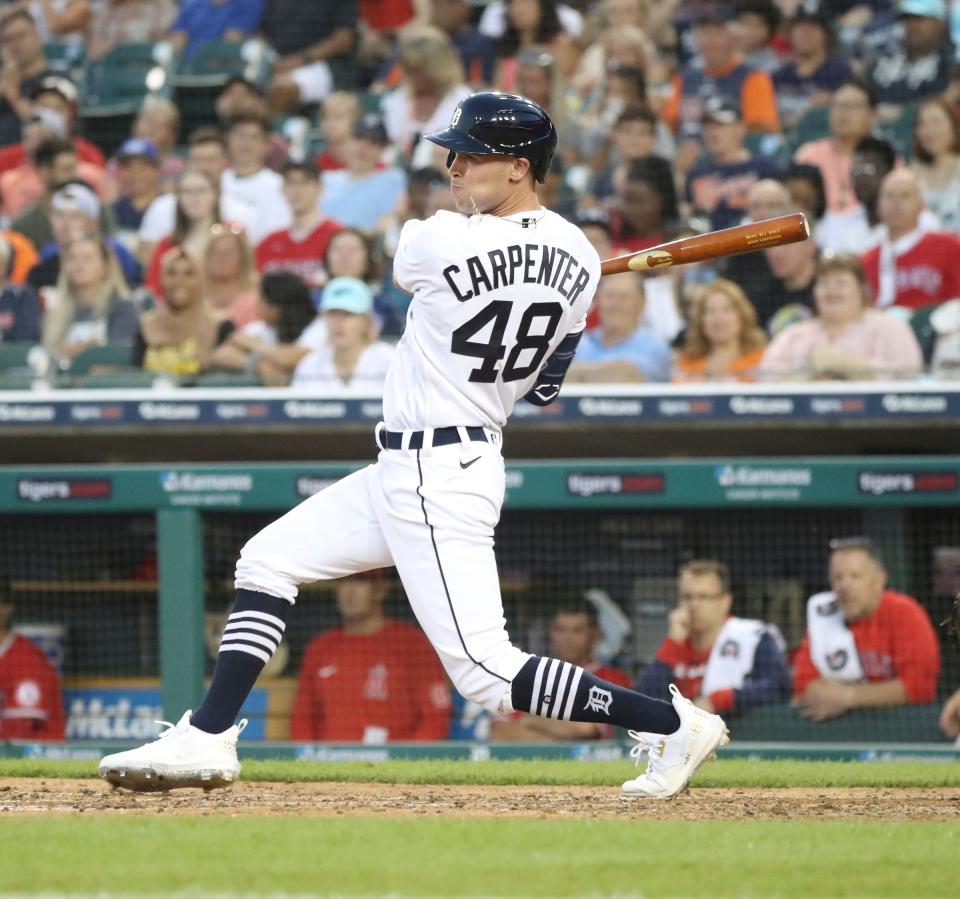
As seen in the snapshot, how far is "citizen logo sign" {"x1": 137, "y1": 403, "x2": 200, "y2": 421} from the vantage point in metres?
7.41

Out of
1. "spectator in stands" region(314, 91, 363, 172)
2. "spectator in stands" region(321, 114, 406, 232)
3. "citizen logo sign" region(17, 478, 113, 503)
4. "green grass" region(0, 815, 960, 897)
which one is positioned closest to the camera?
"green grass" region(0, 815, 960, 897)

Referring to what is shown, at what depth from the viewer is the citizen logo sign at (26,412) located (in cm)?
745

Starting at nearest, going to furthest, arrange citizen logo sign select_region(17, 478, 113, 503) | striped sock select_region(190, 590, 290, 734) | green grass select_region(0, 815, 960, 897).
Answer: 1. green grass select_region(0, 815, 960, 897)
2. striped sock select_region(190, 590, 290, 734)
3. citizen logo sign select_region(17, 478, 113, 503)

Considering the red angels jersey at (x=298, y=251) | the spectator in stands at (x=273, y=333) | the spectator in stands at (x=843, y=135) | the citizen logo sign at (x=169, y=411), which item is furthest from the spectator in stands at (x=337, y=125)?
the citizen logo sign at (x=169, y=411)

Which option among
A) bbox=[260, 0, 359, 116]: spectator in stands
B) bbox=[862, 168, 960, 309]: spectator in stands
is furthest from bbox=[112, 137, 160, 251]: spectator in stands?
bbox=[862, 168, 960, 309]: spectator in stands

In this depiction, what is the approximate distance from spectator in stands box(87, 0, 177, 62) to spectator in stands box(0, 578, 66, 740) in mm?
6199

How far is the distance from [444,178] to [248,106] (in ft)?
6.68

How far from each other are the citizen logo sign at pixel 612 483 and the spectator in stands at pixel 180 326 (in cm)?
211

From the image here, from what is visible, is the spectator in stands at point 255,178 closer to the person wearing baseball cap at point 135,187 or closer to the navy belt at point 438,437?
the person wearing baseball cap at point 135,187

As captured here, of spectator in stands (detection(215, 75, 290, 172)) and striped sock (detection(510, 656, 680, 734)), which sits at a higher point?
spectator in stands (detection(215, 75, 290, 172))

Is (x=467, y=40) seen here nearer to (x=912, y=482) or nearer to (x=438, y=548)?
(x=912, y=482)

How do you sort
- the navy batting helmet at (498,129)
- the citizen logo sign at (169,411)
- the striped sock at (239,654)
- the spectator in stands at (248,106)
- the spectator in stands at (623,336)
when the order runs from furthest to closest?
the spectator in stands at (248,106) < the spectator in stands at (623,336) < the citizen logo sign at (169,411) < the striped sock at (239,654) < the navy batting helmet at (498,129)

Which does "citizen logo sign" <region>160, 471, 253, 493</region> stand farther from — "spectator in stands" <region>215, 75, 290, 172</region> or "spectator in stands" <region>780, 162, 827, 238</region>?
"spectator in stands" <region>215, 75, 290, 172</region>

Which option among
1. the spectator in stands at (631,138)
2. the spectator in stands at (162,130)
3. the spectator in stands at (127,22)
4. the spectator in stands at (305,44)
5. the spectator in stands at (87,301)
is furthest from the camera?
the spectator in stands at (127,22)
